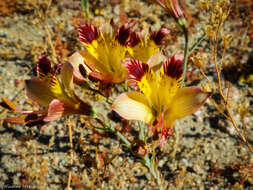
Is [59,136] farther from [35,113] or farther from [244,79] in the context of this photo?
[244,79]

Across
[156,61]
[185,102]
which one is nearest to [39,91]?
[156,61]

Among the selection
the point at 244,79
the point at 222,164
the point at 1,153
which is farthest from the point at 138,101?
the point at 244,79

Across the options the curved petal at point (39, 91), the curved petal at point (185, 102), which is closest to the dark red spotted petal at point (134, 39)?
the curved petal at point (185, 102)

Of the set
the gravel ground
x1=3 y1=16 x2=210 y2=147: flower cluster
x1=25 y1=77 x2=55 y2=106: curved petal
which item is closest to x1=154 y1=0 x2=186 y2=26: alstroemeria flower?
x1=3 y1=16 x2=210 y2=147: flower cluster

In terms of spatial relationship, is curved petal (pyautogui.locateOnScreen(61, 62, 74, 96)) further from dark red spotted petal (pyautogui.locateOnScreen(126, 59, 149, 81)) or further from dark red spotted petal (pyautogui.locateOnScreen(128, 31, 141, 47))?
dark red spotted petal (pyautogui.locateOnScreen(128, 31, 141, 47))

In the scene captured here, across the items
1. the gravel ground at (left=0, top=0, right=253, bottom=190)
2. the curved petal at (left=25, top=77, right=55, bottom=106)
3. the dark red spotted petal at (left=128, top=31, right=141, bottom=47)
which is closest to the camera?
the curved petal at (left=25, top=77, right=55, bottom=106)

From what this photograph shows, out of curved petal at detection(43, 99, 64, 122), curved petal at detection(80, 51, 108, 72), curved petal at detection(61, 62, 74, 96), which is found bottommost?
curved petal at detection(43, 99, 64, 122)
